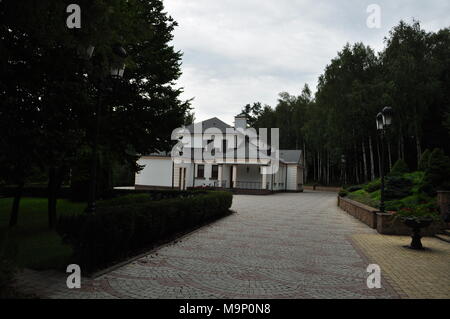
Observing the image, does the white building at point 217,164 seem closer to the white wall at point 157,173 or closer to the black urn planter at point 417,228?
the white wall at point 157,173

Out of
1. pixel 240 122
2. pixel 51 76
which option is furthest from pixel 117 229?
pixel 240 122

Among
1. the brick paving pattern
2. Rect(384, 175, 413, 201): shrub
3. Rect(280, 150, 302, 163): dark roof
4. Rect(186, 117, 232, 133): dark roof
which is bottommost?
the brick paving pattern

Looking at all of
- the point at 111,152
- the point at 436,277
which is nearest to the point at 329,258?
the point at 436,277

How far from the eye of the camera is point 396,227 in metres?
10.5

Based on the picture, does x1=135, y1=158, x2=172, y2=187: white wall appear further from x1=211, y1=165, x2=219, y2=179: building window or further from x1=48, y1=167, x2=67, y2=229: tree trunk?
x1=48, y1=167, x2=67, y2=229: tree trunk

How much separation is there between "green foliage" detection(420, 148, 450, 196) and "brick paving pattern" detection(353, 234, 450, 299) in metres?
4.05

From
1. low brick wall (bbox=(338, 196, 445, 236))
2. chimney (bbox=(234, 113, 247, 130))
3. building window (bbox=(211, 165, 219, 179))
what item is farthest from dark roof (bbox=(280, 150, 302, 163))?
low brick wall (bbox=(338, 196, 445, 236))

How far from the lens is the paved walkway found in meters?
4.58

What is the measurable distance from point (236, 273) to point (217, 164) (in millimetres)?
Answer: 29486

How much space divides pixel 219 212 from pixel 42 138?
26.3 ft

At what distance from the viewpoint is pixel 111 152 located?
13148 mm

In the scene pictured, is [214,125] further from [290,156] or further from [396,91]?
[396,91]

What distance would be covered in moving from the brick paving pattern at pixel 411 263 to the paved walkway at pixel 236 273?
14.4 inches
